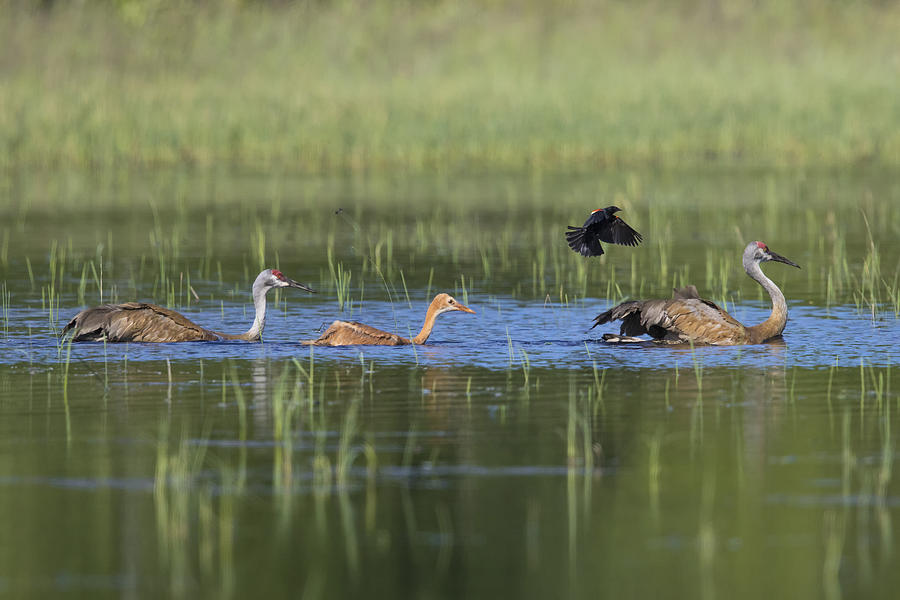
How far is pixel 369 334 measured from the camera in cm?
1350

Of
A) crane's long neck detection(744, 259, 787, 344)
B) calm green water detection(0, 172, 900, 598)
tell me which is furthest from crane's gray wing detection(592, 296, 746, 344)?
calm green water detection(0, 172, 900, 598)

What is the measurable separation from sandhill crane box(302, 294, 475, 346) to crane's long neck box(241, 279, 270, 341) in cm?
39

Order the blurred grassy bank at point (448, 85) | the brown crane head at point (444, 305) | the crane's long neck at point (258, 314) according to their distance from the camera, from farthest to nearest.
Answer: the blurred grassy bank at point (448, 85) → the brown crane head at point (444, 305) → the crane's long neck at point (258, 314)

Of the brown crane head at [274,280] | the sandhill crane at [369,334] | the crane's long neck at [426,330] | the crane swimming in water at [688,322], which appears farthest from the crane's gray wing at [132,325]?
the crane swimming in water at [688,322]

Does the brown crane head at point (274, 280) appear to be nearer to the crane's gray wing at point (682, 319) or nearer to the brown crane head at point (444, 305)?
the brown crane head at point (444, 305)

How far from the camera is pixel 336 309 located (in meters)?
15.9

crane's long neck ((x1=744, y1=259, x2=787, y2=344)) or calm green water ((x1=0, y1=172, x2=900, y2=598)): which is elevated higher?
crane's long neck ((x1=744, y1=259, x2=787, y2=344))

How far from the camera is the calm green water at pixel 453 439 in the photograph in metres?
7.10

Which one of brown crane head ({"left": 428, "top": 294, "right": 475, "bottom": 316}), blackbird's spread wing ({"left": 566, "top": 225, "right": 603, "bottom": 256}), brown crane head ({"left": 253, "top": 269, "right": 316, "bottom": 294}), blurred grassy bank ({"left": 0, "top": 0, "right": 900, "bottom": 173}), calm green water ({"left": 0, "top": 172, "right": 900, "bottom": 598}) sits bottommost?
calm green water ({"left": 0, "top": 172, "right": 900, "bottom": 598})

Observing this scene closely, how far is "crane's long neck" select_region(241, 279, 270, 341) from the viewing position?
548 inches

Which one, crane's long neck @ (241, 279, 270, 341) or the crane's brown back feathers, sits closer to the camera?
the crane's brown back feathers

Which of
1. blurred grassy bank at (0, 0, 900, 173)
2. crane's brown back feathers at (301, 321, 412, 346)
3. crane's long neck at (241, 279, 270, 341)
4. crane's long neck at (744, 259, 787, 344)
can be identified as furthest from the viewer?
blurred grassy bank at (0, 0, 900, 173)

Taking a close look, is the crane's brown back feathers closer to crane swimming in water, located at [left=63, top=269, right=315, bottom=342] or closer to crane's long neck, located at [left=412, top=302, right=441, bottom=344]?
crane's long neck, located at [left=412, top=302, right=441, bottom=344]

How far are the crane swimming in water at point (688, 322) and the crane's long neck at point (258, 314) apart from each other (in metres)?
2.82
